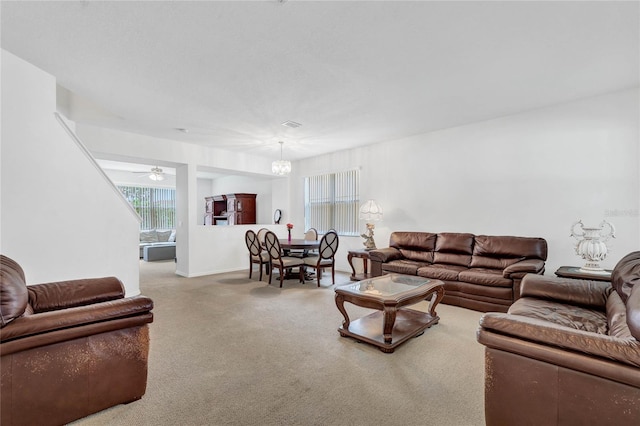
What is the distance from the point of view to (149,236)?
921 centimetres

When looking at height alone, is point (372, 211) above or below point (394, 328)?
above

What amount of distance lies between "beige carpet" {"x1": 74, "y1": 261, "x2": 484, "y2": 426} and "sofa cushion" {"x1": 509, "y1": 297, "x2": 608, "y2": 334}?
1.88ft

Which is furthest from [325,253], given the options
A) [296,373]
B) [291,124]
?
[296,373]

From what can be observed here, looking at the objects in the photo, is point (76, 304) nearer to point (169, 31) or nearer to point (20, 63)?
point (169, 31)

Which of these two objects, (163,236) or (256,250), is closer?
(256,250)

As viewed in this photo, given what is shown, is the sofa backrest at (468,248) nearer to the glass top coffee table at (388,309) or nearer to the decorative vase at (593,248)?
the decorative vase at (593,248)

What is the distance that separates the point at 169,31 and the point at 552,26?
3.12 m

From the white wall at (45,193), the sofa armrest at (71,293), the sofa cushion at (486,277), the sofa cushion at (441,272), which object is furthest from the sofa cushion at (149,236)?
the sofa cushion at (486,277)

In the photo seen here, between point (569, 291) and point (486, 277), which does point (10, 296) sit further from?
point (486, 277)

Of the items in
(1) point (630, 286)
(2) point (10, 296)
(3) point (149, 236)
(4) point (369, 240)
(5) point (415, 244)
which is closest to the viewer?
(2) point (10, 296)

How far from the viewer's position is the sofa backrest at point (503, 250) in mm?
3857

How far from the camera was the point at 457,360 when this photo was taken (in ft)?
7.93

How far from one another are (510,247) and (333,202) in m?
3.81

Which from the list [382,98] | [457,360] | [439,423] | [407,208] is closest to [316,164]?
[407,208]
